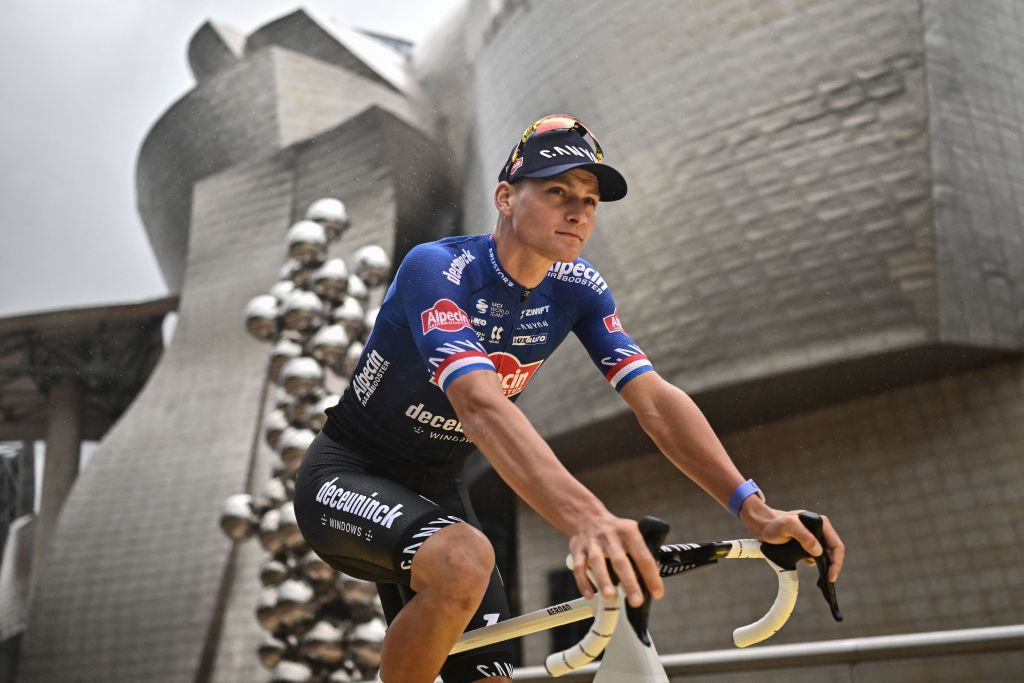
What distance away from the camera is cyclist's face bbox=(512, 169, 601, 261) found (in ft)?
7.64

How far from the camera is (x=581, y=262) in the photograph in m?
2.70

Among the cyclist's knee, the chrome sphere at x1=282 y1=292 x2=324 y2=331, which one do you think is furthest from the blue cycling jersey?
the chrome sphere at x1=282 y1=292 x2=324 y2=331

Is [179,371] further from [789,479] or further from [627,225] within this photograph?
[789,479]

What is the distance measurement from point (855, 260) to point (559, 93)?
4823 mm

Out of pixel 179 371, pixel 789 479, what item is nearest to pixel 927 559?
pixel 789 479

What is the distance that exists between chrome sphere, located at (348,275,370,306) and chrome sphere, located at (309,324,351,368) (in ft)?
1.62

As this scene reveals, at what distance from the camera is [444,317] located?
2178mm

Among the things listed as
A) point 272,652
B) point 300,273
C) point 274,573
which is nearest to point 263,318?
point 300,273

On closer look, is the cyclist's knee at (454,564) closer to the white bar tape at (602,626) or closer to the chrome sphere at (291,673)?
the white bar tape at (602,626)

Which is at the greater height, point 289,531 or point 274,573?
point 289,531

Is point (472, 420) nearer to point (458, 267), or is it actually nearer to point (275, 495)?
point (458, 267)

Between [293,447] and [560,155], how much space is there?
22.5 feet

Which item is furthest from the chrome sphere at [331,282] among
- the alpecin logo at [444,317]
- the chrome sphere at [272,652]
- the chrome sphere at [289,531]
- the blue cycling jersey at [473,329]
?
the alpecin logo at [444,317]

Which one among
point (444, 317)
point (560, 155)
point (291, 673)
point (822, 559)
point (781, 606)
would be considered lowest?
point (291, 673)
